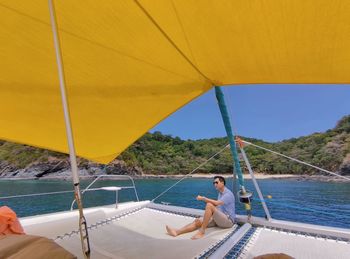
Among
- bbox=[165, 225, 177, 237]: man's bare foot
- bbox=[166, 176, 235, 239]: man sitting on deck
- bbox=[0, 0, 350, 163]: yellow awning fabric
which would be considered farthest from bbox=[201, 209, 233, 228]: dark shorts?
bbox=[0, 0, 350, 163]: yellow awning fabric

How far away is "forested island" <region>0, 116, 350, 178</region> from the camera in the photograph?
41456 mm

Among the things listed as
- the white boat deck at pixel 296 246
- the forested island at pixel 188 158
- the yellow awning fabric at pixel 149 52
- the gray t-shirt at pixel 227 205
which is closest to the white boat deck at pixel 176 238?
the white boat deck at pixel 296 246

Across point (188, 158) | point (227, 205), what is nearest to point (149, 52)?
point (227, 205)

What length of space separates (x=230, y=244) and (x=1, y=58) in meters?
3.03

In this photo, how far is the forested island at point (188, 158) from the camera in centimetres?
4146

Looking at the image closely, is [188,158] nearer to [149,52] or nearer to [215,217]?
[215,217]

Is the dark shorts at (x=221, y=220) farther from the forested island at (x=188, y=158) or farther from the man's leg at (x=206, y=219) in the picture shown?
the forested island at (x=188, y=158)

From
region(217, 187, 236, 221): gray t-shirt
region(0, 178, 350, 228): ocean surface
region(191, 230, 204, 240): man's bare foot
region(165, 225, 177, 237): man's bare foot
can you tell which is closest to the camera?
region(191, 230, 204, 240): man's bare foot

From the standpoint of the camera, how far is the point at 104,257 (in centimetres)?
257

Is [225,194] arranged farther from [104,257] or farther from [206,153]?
[206,153]

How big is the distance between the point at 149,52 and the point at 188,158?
193 feet

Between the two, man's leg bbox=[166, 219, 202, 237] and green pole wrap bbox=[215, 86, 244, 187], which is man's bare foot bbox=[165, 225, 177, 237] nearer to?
man's leg bbox=[166, 219, 202, 237]

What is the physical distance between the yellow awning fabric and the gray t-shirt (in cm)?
151

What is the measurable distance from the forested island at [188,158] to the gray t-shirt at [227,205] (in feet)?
134
